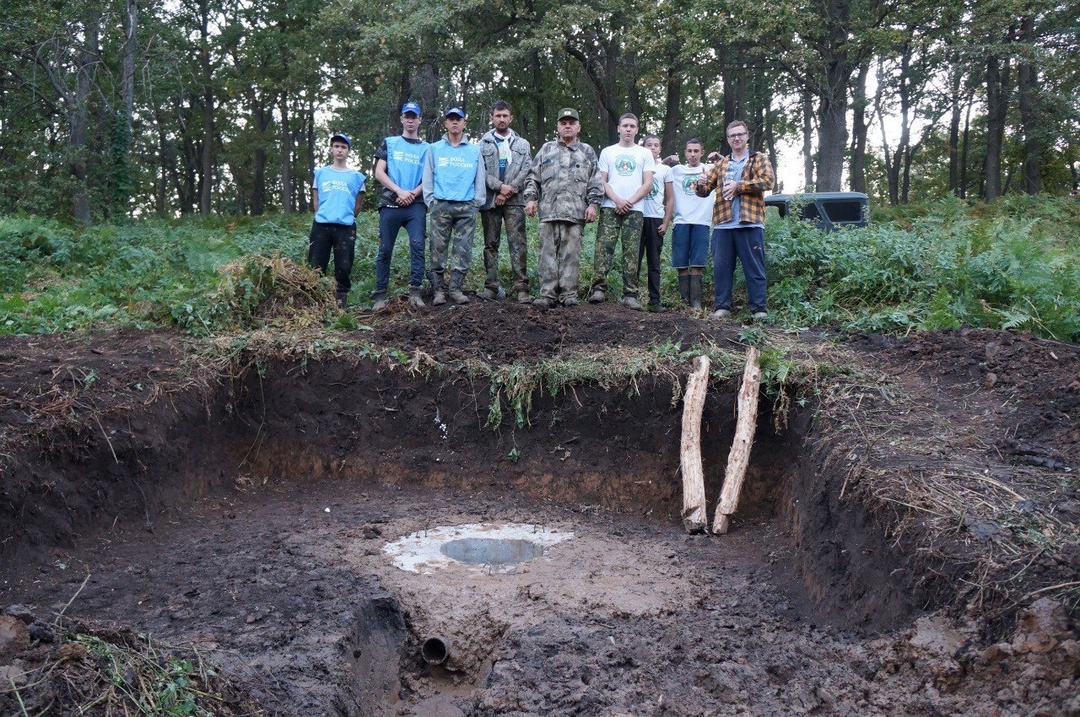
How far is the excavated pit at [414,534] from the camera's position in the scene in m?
4.76

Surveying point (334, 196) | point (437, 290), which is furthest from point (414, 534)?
point (334, 196)

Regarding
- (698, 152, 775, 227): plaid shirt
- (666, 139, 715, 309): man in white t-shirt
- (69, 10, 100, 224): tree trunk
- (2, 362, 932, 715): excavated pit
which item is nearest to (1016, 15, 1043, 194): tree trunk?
(666, 139, 715, 309): man in white t-shirt

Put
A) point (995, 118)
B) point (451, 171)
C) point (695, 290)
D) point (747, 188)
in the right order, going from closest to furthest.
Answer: point (747, 188) → point (451, 171) → point (695, 290) → point (995, 118)

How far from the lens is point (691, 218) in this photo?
9.37 metres

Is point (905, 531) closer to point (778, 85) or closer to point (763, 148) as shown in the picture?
point (778, 85)

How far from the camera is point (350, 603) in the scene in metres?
5.05

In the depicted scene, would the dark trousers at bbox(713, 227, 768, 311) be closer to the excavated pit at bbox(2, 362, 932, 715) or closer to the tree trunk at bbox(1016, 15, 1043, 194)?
the excavated pit at bbox(2, 362, 932, 715)

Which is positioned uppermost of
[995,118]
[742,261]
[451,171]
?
[995,118]

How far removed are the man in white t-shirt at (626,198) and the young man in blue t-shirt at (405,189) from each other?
197cm

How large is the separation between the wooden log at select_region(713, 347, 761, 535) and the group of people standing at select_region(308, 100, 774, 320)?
1.94 meters

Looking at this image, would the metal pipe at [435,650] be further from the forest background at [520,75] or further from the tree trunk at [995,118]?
the tree trunk at [995,118]

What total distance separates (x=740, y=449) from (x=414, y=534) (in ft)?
8.90

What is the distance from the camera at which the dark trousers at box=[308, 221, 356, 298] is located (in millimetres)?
9523

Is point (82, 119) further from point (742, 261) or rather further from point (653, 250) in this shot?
point (742, 261)
